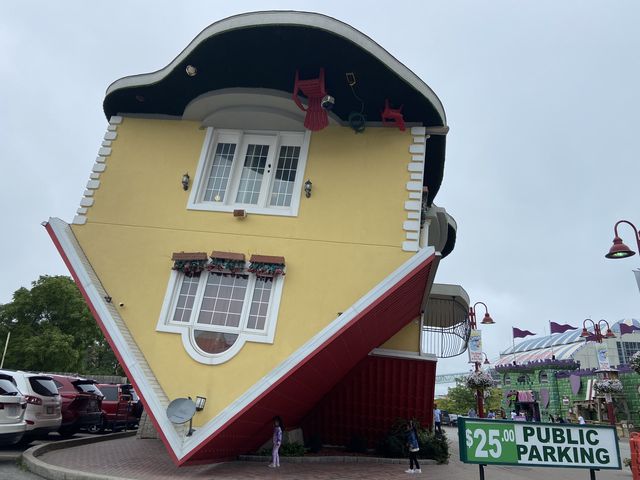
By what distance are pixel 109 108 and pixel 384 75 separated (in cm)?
741

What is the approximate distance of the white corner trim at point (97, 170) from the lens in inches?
451

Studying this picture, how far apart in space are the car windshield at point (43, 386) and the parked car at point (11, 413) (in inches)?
37.4

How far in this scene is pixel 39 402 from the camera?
33.6ft

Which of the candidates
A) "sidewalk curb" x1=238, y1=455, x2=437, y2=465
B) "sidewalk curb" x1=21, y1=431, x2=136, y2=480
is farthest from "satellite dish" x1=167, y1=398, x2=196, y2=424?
"sidewalk curb" x1=238, y1=455, x2=437, y2=465

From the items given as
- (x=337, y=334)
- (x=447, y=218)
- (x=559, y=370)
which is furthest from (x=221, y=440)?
(x=559, y=370)

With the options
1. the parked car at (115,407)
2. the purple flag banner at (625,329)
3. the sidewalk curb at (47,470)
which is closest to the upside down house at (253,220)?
the sidewalk curb at (47,470)

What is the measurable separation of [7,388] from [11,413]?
51 cm

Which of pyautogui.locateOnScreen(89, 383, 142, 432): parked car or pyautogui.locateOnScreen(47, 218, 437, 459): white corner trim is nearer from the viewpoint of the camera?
pyautogui.locateOnScreen(47, 218, 437, 459): white corner trim

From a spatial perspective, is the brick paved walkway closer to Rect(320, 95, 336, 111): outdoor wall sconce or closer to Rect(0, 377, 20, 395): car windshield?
Rect(0, 377, 20, 395): car windshield

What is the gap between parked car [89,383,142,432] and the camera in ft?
50.2

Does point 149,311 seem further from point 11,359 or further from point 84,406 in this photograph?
point 11,359

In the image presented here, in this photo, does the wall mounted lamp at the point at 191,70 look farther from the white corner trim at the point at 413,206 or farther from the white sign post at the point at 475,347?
the white sign post at the point at 475,347

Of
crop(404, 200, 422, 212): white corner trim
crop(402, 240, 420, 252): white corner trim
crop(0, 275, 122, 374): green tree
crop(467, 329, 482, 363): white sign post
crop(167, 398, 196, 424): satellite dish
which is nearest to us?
crop(167, 398, 196, 424): satellite dish

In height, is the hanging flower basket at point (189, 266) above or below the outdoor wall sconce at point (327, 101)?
below
